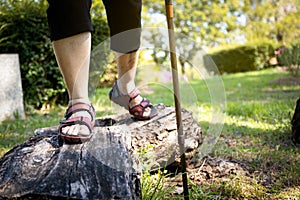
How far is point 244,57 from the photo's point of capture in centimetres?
1150

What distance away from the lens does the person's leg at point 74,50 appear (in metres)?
1.38

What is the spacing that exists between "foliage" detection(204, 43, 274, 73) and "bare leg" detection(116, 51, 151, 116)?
984 centimetres

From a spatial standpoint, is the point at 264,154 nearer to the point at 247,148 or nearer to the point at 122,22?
the point at 247,148

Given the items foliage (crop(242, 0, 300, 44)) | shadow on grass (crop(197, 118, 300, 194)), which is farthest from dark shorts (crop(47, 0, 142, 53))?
foliage (crop(242, 0, 300, 44))

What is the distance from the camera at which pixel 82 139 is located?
1.38 meters

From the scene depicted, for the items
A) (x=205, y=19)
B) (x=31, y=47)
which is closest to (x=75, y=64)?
(x=31, y=47)

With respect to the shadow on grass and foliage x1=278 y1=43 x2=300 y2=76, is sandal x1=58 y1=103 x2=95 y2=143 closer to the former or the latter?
the shadow on grass

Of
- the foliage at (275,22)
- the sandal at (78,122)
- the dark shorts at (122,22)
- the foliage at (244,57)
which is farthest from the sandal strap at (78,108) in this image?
the foliage at (275,22)

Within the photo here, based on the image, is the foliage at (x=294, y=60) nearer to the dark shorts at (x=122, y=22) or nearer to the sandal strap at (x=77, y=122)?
the dark shorts at (x=122, y=22)

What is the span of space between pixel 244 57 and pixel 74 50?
1080cm

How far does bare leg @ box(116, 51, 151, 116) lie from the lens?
5.80 feet

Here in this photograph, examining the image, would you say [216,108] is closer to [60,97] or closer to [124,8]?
[124,8]

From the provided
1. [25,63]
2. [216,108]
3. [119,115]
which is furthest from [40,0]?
[216,108]

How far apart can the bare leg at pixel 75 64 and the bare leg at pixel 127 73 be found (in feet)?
1.12
